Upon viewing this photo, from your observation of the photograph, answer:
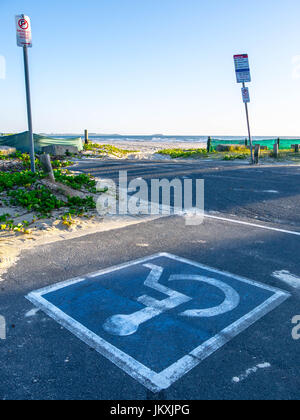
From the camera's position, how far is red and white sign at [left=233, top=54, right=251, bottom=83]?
15.8 meters

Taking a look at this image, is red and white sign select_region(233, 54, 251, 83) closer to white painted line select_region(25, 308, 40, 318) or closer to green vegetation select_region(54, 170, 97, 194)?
green vegetation select_region(54, 170, 97, 194)

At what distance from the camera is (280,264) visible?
4344 millimetres

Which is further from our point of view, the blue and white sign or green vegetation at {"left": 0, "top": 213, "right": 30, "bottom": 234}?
green vegetation at {"left": 0, "top": 213, "right": 30, "bottom": 234}

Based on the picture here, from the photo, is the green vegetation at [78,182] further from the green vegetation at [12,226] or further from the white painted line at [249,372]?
the white painted line at [249,372]

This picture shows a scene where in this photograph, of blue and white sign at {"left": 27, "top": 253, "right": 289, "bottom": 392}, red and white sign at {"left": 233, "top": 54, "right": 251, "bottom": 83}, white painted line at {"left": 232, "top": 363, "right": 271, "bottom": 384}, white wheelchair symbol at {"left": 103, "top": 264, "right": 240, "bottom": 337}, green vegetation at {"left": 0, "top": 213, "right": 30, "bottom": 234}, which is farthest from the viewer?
red and white sign at {"left": 233, "top": 54, "right": 251, "bottom": 83}

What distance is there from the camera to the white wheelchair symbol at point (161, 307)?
2914 millimetres

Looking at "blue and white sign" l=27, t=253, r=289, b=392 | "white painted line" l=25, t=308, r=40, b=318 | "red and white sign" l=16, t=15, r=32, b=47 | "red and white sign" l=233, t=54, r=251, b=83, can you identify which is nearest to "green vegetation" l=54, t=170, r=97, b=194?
"red and white sign" l=16, t=15, r=32, b=47

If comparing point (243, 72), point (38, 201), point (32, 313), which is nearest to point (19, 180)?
point (38, 201)

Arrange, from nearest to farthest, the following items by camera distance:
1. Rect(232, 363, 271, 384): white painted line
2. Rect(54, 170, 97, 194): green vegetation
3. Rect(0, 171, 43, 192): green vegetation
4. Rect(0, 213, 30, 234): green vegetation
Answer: Rect(232, 363, 271, 384): white painted line → Rect(0, 213, 30, 234): green vegetation → Rect(0, 171, 43, 192): green vegetation → Rect(54, 170, 97, 194): green vegetation

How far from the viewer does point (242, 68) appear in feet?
52.2

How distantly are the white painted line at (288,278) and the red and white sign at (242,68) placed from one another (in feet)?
46.2

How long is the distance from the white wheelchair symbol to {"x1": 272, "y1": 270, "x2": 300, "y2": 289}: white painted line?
72 cm
